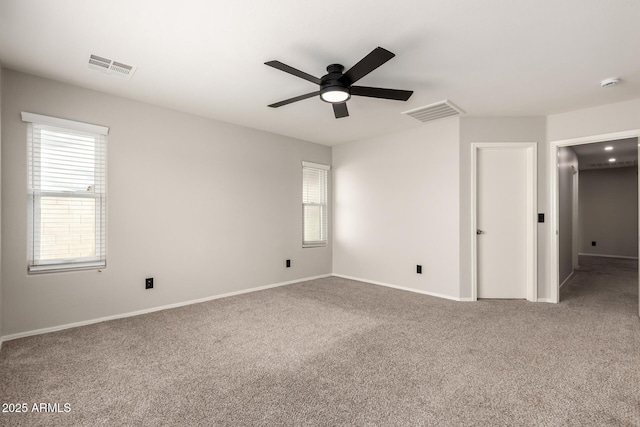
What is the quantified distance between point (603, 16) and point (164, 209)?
4359 millimetres

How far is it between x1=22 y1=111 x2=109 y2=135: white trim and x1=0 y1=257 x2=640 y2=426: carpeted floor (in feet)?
6.65

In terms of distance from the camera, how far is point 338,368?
7.73ft

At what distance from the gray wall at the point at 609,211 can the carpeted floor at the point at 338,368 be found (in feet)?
19.3

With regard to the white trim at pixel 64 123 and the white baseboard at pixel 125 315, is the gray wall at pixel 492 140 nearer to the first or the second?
the white baseboard at pixel 125 315

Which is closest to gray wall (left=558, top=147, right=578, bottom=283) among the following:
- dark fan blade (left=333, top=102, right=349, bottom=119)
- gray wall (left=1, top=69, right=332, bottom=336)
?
dark fan blade (left=333, top=102, right=349, bottom=119)

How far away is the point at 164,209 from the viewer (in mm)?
3900

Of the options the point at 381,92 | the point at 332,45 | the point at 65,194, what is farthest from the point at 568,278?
the point at 65,194

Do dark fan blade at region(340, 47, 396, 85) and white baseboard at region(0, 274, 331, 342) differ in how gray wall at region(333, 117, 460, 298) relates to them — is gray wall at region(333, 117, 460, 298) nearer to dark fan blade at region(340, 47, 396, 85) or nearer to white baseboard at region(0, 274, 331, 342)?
white baseboard at region(0, 274, 331, 342)

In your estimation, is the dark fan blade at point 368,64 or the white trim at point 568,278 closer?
the dark fan blade at point 368,64

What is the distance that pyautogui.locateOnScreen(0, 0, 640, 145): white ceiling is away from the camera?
2.05m

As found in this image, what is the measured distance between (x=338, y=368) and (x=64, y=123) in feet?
11.4

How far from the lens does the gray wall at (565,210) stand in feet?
15.4

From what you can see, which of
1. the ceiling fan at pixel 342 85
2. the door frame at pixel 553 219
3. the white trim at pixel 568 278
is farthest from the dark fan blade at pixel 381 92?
the white trim at pixel 568 278

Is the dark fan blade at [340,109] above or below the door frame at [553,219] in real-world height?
above
